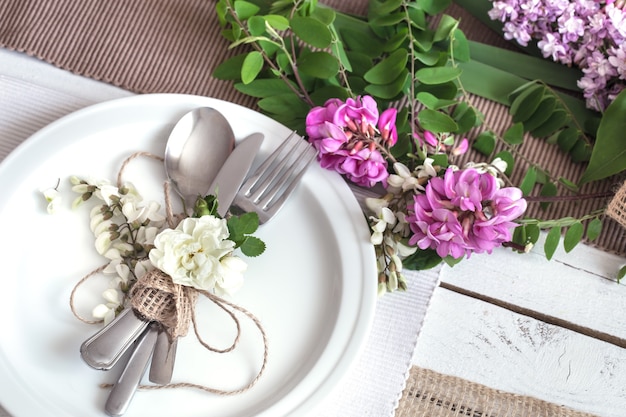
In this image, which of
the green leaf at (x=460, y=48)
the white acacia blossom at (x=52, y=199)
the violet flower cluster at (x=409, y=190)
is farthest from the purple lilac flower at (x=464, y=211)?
the white acacia blossom at (x=52, y=199)

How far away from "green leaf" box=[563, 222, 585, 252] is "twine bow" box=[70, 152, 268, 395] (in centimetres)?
35

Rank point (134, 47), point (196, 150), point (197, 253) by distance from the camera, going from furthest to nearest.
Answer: point (134, 47)
point (196, 150)
point (197, 253)

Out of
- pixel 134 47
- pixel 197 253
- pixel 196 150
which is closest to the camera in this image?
pixel 197 253

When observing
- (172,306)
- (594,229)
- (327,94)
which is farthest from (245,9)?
(594,229)

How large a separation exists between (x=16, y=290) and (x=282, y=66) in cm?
37

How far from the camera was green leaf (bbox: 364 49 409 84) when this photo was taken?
2.36ft

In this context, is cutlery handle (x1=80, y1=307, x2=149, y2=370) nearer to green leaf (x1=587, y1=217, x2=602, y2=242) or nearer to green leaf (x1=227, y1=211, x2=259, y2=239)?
green leaf (x1=227, y1=211, x2=259, y2=239)

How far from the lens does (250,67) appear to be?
0.73 m

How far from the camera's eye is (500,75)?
806mm

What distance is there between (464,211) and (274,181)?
0.20 m

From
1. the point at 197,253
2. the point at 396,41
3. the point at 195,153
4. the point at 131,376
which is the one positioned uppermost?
the point at 396,41

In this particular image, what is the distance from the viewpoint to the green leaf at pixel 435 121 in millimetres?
710

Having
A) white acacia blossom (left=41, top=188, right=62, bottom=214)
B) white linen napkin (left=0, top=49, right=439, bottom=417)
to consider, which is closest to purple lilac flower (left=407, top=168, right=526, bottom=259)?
white linen napkin (left=0, top=49, right=439, bottom=417)

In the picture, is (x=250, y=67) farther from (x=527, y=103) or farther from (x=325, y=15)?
(x=527, y=103)
